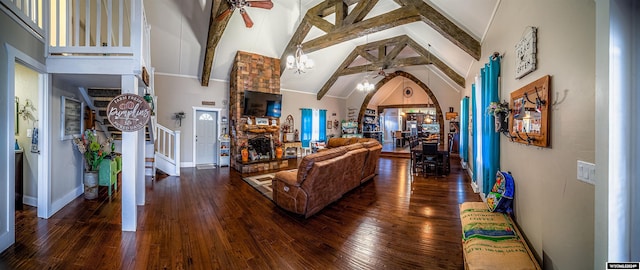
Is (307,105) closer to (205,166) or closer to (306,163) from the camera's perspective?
(205,166)

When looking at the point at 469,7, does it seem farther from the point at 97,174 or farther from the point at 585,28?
the point at 97,174

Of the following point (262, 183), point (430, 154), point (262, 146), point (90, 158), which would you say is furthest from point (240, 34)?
point (430, 154)

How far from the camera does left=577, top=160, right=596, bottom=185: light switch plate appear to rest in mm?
1176

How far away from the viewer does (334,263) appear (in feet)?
6.89

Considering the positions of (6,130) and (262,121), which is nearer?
(6,130)

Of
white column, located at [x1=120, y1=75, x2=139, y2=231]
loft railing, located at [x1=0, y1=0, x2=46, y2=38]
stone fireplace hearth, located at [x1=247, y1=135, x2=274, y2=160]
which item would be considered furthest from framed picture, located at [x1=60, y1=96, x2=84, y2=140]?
stone fireplace hearth, located at [x1=247, y1=135, x2=274, y2=160]

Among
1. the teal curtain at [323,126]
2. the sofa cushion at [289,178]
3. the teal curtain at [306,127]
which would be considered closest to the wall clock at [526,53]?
the sofa cushion at [289,178]

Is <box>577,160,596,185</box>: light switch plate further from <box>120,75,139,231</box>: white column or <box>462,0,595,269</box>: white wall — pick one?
<box>120,75,139,231</box>: white column

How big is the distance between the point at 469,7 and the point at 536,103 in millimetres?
2429

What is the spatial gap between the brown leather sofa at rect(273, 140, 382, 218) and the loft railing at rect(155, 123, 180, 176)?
11.4 ft

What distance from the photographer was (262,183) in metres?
4.95

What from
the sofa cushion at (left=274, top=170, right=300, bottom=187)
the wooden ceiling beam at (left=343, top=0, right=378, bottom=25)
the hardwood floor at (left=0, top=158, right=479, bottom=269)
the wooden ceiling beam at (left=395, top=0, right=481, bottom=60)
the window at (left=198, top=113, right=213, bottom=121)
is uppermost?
the wooden ceiling beam at (left=343, top=0, right=378, bottom=25)

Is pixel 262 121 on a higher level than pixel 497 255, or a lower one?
higher

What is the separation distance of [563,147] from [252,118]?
6.59 metres
